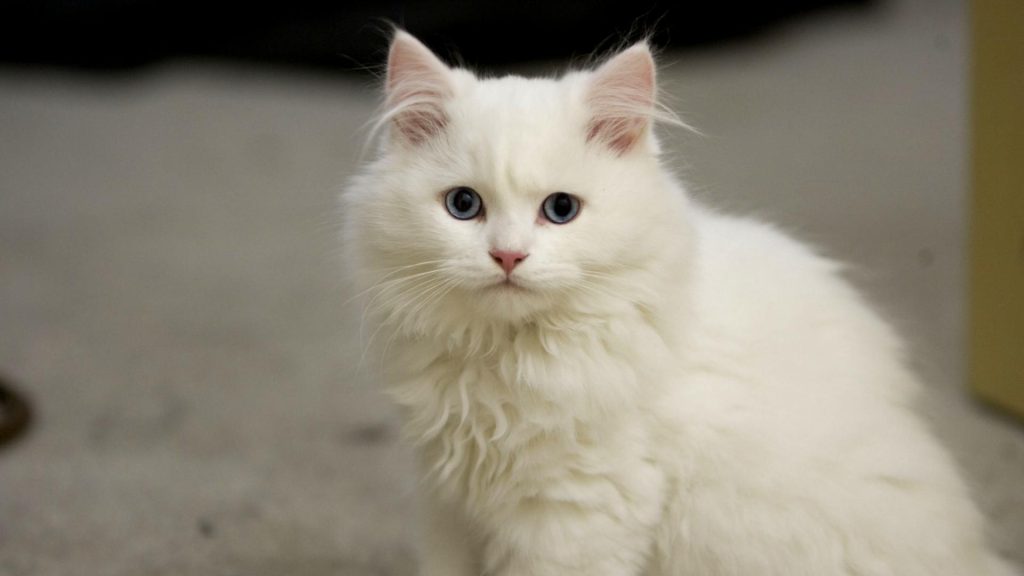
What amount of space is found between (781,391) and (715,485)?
0.52 ft

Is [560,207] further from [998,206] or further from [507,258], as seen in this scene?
[998,206]

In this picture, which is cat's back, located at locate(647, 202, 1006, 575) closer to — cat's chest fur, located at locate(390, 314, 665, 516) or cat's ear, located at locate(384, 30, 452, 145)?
cat's chest fur, located at locate(390, 314, 665, 516)

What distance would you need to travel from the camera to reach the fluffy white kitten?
1.28m

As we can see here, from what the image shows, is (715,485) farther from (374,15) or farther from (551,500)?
(374,15)

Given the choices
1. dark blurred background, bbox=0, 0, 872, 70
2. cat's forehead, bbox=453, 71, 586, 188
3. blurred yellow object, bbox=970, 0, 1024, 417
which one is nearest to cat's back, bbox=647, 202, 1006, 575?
cat's forehead, bbox=453, 71, 586, 188

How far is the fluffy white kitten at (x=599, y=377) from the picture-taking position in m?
1.28

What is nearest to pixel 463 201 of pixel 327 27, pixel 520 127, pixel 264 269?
pixel 520 127

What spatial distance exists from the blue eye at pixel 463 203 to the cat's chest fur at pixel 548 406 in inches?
6.4

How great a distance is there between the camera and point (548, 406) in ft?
4.36

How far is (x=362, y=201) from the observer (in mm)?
1372

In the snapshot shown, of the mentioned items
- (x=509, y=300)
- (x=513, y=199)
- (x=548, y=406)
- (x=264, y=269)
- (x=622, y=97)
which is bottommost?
(x=264, y=269)

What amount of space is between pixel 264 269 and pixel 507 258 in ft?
6.24

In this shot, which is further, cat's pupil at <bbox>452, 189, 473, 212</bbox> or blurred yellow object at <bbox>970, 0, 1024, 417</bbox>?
blurred yellow object at <bbox>970, 0, 1024, 417</bbox>

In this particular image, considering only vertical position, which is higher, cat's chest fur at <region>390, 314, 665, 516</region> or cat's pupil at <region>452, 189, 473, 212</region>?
cat's pupil at <region>452, 189, 473, 212</region>
